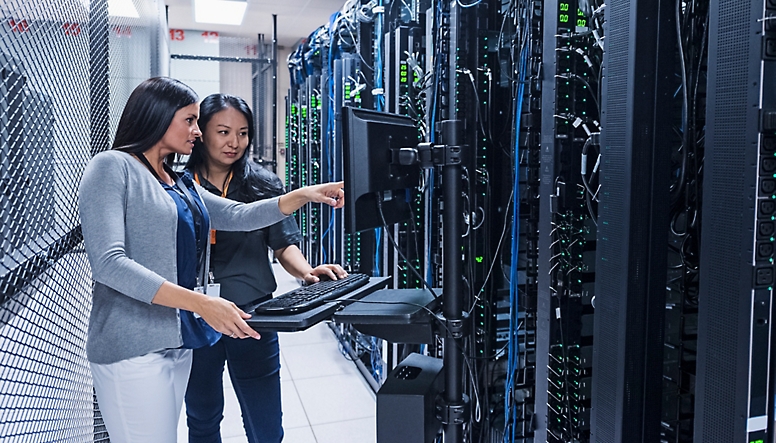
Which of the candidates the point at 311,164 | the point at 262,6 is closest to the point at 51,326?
the point at 311,164

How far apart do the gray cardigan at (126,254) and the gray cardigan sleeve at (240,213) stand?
16.0 inches

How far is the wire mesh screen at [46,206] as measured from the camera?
3.57 feet

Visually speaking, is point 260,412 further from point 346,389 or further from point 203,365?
point 346,389

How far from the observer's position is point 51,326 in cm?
142

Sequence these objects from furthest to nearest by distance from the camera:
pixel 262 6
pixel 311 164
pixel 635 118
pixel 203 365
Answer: pixel 262 6
pixel 311 164
pixel 203 365
pixel 635 118

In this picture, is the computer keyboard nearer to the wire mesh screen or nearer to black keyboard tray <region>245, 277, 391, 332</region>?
black keyboard tray <region>245, 277, 391, 332</region>

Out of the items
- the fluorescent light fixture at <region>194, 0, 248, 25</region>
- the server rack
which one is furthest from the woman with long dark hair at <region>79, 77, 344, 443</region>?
the fluorescent light fixture at <region>194, 0, 248, 25</region>

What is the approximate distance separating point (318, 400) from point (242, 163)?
1811 millimetres

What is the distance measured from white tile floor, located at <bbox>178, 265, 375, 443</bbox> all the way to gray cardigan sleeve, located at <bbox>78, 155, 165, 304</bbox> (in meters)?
1.83

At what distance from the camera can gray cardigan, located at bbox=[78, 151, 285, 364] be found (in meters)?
1.38

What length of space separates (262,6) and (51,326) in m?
6.89

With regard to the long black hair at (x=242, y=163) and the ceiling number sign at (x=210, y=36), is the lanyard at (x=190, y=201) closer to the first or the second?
the long black hair at (x=242, y=163)

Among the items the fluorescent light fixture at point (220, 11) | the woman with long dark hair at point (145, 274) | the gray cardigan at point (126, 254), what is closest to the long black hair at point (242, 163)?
the woman with long dark hair at point (145, 274)

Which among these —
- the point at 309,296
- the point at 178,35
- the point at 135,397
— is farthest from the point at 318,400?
the point at 178,35
